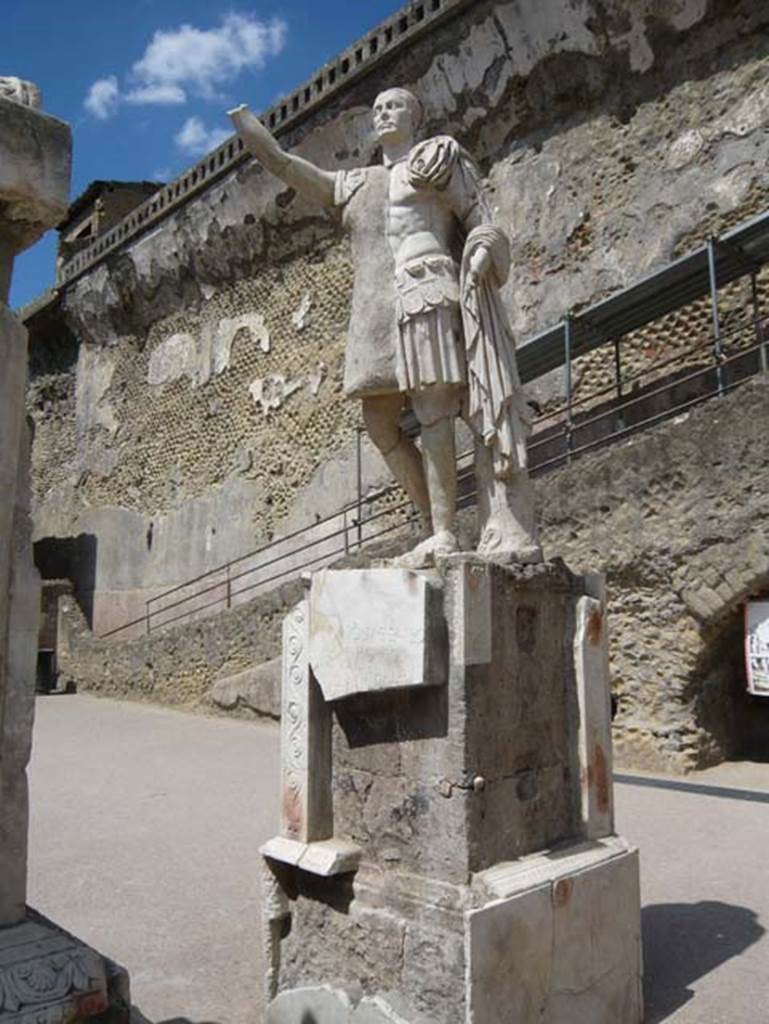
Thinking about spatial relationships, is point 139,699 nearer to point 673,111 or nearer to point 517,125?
point 517,125

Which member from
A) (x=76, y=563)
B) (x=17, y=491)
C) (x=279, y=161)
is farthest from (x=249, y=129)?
(x=76, y=563)

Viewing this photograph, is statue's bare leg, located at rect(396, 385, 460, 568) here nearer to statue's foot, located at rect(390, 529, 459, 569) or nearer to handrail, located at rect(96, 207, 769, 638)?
statue's foot, located at rect(390, 529, 459, 569)

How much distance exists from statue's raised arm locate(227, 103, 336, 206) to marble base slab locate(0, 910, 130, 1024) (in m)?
2.69

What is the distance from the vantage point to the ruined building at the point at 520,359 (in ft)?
22.4

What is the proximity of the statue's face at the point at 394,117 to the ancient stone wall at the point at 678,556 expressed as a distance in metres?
3.82

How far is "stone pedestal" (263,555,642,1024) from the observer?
2.51 m

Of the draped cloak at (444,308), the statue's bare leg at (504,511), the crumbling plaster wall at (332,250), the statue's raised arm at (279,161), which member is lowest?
the statue's bare leg at (504,511)

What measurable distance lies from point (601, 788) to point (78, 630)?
12770mm

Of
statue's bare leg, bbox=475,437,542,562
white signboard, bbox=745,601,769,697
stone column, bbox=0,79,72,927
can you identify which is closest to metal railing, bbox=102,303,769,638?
white signboard, bbox=745,601,769,697

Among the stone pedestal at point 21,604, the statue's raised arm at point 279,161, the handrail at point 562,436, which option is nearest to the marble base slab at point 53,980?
the stone pedestal at point 21,604

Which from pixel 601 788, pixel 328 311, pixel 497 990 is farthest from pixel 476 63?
pixel 497 990

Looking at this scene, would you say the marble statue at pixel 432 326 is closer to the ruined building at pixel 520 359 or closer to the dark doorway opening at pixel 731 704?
the ruined building at pixel 520 359

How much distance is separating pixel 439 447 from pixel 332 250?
37.6ft

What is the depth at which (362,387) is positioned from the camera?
329 centimetres
